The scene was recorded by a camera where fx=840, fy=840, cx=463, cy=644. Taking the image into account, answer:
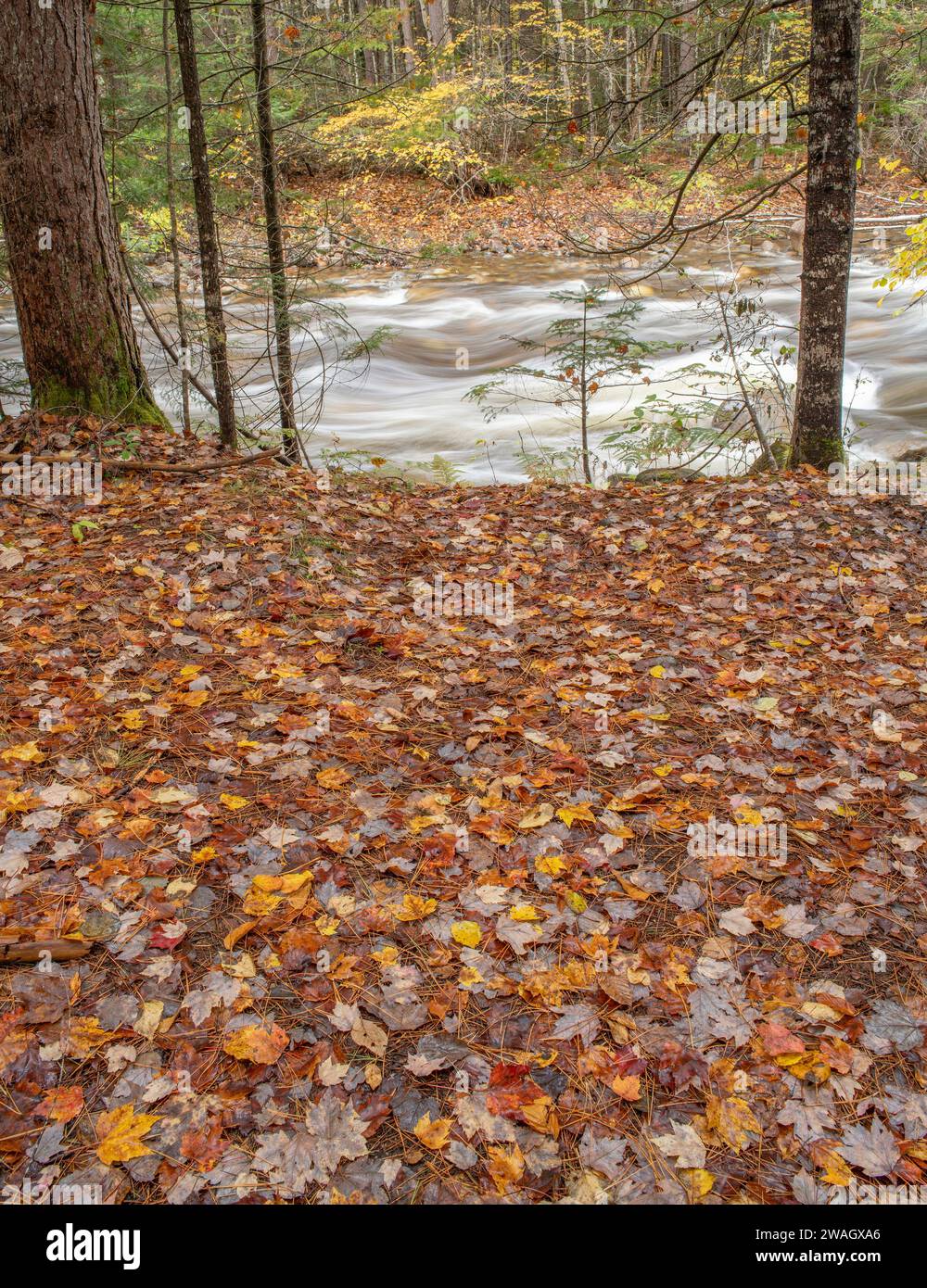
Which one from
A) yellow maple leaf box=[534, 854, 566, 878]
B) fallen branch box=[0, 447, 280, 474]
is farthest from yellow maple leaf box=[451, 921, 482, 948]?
fallen branch box=[0, 447, 280, 474]

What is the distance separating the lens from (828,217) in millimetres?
6957

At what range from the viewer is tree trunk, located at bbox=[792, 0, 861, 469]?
259 inches

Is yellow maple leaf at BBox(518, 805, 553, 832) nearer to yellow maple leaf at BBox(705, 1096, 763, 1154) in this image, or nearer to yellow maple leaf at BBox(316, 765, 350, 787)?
yellow maple leaf at BBox(316, 765, 350, 787)

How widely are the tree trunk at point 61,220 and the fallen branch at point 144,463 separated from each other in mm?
660

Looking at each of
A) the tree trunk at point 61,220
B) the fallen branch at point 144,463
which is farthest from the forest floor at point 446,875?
the tree trunk at point 61,220

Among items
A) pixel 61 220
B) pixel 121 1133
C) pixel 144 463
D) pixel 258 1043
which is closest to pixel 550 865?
pixel 258 1043

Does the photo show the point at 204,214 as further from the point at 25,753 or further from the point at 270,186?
the point at 25,753

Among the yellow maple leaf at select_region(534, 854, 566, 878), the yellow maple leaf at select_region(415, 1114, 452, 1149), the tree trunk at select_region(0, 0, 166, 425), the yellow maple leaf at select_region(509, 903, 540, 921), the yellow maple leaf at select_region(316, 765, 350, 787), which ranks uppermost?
the tree trunk at select_region(0, 0, 166, 425)

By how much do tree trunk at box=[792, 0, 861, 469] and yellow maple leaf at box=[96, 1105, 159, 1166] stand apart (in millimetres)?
7296

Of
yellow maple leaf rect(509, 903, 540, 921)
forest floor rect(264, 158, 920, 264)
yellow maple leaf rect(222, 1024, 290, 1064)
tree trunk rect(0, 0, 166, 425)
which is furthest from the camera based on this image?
forest floor rect(264, 158, 920, 264)

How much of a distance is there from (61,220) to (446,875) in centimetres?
599

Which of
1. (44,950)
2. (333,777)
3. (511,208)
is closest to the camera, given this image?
(44,950)

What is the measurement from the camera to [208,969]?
114 inches
